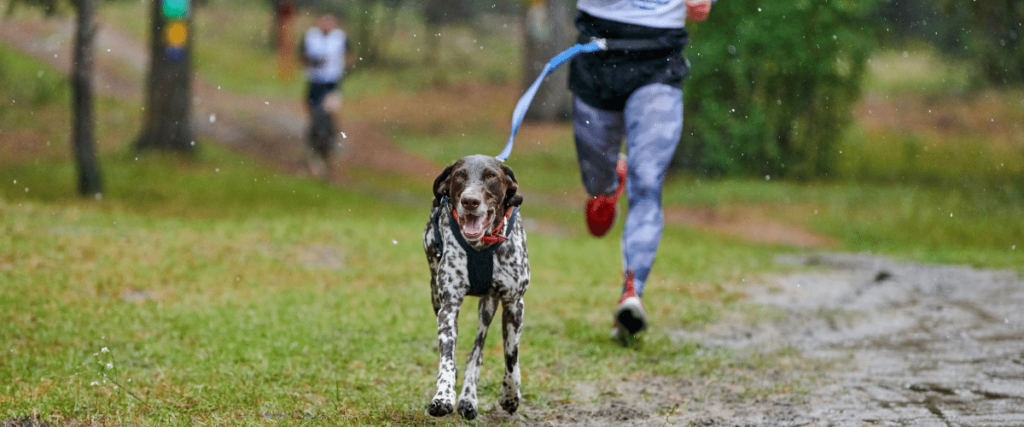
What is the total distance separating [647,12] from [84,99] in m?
9.72

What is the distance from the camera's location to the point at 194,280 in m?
9.09

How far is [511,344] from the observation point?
476cm

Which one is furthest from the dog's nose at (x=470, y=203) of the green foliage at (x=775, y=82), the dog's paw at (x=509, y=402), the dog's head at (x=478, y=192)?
the green foliage at (x=775, y=82)

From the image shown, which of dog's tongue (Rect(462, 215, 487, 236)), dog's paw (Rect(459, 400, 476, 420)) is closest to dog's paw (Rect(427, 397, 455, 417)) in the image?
dog's paw (Rect(459, 400, 476, 420))

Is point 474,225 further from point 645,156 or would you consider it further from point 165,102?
point 165,102

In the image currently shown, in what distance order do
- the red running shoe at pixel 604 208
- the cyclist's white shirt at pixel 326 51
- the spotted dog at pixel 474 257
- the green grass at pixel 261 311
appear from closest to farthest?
the spotted dog at pixel 474 257 < the green grass at pixel 261 311 < the red running shoe at pixel 604 208 < the cyclist's white shirt at pixel 326 51

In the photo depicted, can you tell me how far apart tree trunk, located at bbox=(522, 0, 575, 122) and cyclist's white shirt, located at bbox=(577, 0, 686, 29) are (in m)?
21.0

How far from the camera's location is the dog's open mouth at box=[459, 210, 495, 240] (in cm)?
435

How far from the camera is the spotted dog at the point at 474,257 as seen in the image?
14.4 feet

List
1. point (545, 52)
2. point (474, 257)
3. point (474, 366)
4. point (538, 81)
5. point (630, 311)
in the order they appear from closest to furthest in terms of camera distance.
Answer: point (474, 257), point (474, 366), point (538, 81), point (630, 311), point (545, 52)

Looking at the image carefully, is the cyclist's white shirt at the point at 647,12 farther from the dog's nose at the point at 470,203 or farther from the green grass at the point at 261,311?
the dog's nose at the point at 470,203

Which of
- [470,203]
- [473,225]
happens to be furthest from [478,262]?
[470,203]

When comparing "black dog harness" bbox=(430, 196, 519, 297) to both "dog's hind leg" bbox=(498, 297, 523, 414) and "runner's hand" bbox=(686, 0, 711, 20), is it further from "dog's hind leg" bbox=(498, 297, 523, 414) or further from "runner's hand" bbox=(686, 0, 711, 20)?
"runner's hand" bbox=(686, 0, 711, 20)

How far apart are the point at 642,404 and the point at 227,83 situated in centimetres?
3154
